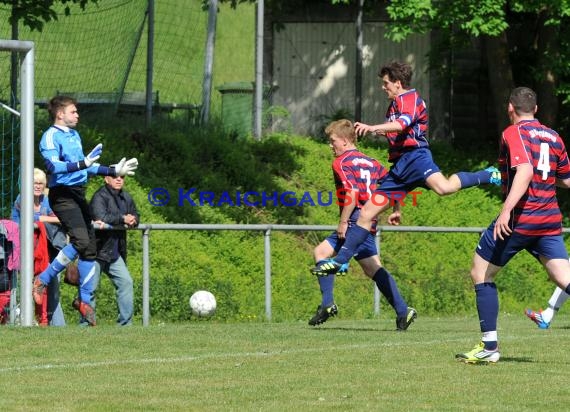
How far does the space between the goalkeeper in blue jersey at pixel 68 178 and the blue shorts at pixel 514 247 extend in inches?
186

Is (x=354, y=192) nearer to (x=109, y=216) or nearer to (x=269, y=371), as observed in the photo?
(x=109, y=216)

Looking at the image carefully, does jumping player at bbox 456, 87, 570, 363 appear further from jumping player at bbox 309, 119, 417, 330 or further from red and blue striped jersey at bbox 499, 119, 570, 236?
jumping player at bbox 309, 119, 417, 330

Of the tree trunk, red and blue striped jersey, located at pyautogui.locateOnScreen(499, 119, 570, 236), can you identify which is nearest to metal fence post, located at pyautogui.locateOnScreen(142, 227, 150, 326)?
red and blue striped jersey, located at pyautogui.locateOnScreen(499, 119, 570, 236)

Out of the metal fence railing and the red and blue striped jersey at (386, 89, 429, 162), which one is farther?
the metal fence railing

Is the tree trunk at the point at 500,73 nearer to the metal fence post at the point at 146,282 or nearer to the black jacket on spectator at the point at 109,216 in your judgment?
the metal fence post at the point at 146,282

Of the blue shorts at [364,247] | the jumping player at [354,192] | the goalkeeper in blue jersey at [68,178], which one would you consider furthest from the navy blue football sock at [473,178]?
the goalkeeper in blue jersey at [68,178]

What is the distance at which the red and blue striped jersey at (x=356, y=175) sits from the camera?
497 inches

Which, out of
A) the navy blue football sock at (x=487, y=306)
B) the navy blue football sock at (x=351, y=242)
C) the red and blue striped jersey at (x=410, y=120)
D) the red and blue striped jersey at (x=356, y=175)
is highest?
the red and blue striped jersey at (x=410, y=120)

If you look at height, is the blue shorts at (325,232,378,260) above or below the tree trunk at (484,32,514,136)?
below

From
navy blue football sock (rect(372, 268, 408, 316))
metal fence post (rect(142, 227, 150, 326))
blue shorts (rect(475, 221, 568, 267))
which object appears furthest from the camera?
metal fence post (rect(142, 227, 150, 326))

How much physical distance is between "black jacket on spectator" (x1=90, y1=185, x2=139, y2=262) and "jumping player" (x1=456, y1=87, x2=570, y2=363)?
596cm

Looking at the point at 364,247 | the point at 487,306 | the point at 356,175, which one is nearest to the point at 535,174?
the point at 487,306

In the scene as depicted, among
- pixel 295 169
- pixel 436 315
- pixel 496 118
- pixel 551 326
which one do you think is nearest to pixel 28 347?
pixel 551 326

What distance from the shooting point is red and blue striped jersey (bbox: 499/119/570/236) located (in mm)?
9281
